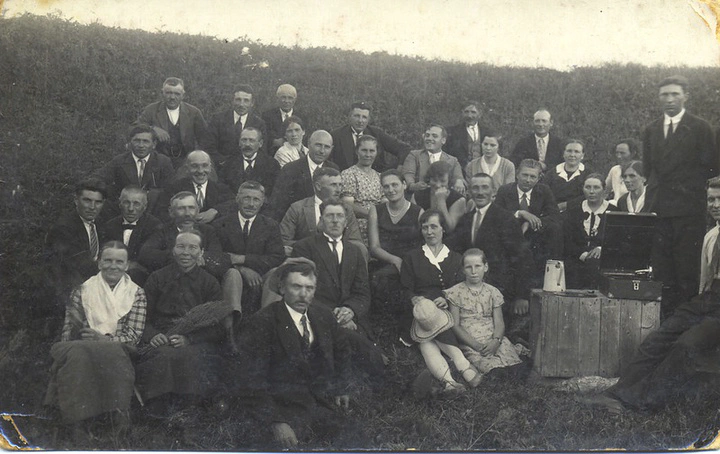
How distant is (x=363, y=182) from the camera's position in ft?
18.0

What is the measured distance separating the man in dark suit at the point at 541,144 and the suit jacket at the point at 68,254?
3048 millimetres

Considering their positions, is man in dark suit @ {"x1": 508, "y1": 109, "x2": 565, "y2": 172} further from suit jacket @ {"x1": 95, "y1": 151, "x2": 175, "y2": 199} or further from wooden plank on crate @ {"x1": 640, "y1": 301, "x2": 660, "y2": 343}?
suit jacket @ {"x1": 95, "y1": 151, "x2": 175, "y2": 199}

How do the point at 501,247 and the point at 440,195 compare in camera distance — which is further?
the point at 440,195

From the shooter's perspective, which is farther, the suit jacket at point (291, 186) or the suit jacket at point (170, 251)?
the suit jacket at point (291, 186)

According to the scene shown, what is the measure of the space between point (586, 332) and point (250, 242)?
238 centimetres

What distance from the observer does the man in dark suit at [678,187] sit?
5.28 metres

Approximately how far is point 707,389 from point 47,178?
482 centimetres

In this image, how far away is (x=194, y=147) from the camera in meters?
5.42

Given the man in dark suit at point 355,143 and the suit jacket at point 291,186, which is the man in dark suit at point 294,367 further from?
the man in dark suit at point 355,143

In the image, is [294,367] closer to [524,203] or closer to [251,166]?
[251,166]

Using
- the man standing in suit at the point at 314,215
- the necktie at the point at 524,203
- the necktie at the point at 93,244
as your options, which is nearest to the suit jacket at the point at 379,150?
the man standing in suit at the point at 314,215

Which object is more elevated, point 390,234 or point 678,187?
point 678,187

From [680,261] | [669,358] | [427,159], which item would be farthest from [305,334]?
[680,261]

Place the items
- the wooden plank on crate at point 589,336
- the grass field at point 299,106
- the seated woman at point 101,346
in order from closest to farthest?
the seated woman at point 101,346, the grass field at point 299,106, the wooden plank on crate at point 589,336
